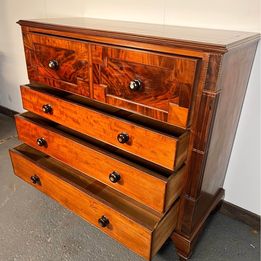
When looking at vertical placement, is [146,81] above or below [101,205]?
above

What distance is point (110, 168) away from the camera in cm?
95

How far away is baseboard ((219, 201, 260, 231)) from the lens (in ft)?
4.17


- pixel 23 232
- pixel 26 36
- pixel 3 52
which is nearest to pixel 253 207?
pixel 23 232

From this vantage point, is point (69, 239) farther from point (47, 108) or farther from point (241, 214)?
point (241, 214)

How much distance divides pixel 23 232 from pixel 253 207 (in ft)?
3.58

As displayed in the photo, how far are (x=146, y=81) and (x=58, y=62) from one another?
0.40m

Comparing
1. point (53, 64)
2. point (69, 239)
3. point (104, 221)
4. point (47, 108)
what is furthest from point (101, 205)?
point (53, 64)

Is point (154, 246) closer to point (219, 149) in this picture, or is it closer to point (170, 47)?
point (219, 149)

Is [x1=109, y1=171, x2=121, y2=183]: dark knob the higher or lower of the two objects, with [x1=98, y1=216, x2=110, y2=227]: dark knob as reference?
higher

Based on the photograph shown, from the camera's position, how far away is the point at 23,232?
1220mm

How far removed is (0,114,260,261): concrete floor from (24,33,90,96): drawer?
2.13 ft

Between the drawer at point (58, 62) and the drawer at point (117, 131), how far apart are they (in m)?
0.06

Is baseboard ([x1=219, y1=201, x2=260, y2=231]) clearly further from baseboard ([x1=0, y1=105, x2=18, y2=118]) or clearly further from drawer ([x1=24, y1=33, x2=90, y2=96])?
baseboard ([x1=0, y1=105, x2=18, y2=118])

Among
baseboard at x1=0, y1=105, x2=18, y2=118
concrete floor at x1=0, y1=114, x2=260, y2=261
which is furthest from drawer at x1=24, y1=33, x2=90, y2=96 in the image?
baseboard at x1=0, y1=105, x2=18, y2=118
